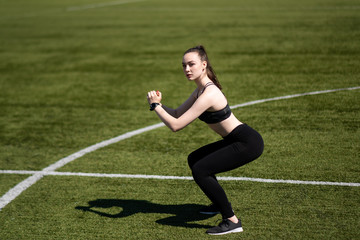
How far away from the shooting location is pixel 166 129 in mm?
8125

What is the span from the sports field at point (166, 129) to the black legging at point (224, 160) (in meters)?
0.47

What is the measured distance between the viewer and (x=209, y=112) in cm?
468

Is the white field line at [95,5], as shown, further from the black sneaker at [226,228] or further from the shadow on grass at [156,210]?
the black sneaker at [226,228]

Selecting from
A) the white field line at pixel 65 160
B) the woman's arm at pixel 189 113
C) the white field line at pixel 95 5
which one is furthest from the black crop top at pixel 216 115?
the white field line at pixel 95 5

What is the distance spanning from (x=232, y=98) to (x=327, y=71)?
248cm

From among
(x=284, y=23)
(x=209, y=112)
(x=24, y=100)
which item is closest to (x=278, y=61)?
(x=284, y=23)

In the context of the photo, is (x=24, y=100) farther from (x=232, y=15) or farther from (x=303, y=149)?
(x=232, y=15)

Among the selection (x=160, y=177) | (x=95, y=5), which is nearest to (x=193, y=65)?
(x=160, y=177)

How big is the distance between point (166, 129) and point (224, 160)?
139 inches

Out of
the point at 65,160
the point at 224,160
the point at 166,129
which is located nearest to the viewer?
the point at 224,160

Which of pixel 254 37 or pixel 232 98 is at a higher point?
pixel 254 37

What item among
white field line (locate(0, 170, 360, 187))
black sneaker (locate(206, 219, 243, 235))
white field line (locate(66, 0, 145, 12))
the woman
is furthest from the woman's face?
white field line (locate(66, 0, 145, 12))

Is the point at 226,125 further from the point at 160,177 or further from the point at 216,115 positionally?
the point at 160,177

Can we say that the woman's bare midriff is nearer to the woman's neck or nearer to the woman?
the woman
